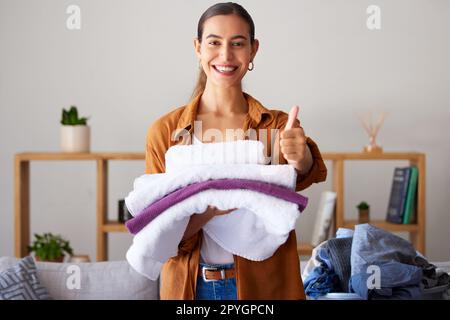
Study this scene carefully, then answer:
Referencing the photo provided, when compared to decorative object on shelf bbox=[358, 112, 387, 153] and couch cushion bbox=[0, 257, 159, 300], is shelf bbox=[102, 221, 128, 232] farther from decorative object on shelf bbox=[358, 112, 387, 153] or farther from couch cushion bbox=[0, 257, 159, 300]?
decorative object on shelf bbox=[358, 112, 387, 153]

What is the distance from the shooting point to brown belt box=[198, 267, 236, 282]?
79 centimetres

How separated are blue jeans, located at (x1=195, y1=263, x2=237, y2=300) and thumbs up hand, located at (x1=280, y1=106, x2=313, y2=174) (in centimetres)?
17

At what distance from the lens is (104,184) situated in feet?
8.34

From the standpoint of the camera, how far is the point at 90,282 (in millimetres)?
1778

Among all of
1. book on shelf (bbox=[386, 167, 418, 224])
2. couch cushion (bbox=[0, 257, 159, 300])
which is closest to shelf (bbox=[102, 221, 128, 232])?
couch cushion (bbox=[0, 257, 159, 300])

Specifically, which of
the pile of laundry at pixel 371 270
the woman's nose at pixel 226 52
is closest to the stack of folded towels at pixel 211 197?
the woman's nose at pixel 226 52

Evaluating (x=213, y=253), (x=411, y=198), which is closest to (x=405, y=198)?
(x=411, y=198)

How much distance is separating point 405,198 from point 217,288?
191cm

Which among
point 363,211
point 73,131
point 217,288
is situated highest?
point 73,131

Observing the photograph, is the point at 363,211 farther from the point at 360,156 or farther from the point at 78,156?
the point at 78,156

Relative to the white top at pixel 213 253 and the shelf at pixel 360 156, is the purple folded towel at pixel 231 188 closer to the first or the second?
the white top at pixel 213 253

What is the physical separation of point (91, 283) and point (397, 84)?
1652 millimetres

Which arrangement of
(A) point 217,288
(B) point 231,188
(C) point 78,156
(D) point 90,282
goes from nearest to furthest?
(B) point 231,188 < (A) point 217,288 < (D) point 90,282 < (C) point 78,156

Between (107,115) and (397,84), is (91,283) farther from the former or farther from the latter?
(397,84)
